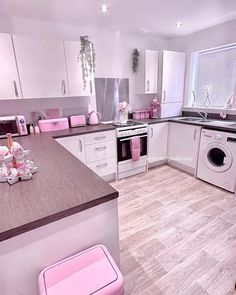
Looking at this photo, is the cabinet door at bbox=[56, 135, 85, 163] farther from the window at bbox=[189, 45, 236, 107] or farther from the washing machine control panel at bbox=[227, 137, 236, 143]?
the window at bbox=[189, 45, 236, 107]

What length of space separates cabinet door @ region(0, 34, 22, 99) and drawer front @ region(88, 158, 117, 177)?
4.51ft

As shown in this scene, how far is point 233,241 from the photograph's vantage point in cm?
177

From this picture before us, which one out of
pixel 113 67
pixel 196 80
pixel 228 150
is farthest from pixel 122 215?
pixel 196 80

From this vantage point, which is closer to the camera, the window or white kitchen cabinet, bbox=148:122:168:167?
the window

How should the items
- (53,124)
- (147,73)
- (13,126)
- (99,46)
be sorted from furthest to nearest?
(147,73), (99,46), (53,124), (13,126)

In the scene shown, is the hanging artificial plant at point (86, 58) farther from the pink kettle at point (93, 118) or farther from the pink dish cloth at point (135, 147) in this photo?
the pink dish cloth at point (135, 147)

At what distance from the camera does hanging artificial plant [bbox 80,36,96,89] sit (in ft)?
8.35

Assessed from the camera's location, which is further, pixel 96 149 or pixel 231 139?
pixel 96 149

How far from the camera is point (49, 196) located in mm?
972

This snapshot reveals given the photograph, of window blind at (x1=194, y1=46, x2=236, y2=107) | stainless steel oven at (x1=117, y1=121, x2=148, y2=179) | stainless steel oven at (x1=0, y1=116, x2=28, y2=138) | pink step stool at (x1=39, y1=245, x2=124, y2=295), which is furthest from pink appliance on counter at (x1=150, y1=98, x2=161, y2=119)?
pink step stool at (x1=39, y1=245, x2=124, y2=295)

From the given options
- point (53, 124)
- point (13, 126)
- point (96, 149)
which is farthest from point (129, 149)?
point (13, 126)

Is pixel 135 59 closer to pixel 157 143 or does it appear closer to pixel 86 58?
pixel 86 58

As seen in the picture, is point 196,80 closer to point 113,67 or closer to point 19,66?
point 113,67

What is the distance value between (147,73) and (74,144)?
1846 millimetres
